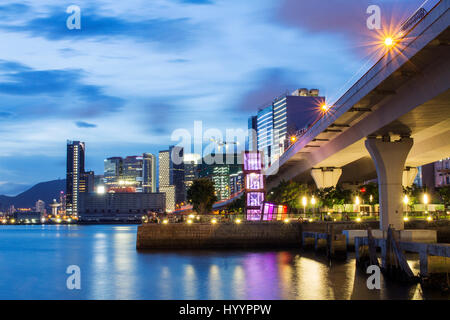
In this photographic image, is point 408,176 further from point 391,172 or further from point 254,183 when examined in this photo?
point 391,172

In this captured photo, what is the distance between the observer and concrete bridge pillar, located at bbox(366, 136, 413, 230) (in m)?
48.5

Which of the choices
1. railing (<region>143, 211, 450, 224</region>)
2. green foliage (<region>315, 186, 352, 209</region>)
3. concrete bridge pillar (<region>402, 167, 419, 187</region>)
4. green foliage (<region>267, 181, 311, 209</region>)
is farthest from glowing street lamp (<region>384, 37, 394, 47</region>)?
green foliage (<region>267, 181, 311, 209</region>)

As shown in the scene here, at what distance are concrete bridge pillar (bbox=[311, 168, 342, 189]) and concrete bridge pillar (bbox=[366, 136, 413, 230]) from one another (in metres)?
32.9

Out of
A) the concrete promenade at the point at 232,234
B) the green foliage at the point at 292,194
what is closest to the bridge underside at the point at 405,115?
the concrete promenade at the point at 232,234

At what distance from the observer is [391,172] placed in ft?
159

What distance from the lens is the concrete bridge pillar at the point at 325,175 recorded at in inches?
3236

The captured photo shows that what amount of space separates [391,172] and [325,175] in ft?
112

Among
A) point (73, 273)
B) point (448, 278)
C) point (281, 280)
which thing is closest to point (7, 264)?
point (73, 273)

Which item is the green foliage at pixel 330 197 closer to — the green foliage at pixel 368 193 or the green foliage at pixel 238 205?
the green foliage at pixel 368 193

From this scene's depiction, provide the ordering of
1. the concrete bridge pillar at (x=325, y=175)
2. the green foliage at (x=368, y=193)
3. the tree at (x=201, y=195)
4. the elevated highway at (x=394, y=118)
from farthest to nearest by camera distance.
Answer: the tree at (x=201, y=195) → the green foliage at (x=368, y=193) → the concrete bridge pillar at (x=325, y=175) → the elevated highway at (x=394, y=118)

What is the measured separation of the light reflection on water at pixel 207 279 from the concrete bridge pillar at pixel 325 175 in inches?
1103

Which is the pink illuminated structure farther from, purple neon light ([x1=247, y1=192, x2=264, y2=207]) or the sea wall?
the sea wall

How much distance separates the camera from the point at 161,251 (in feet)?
187
